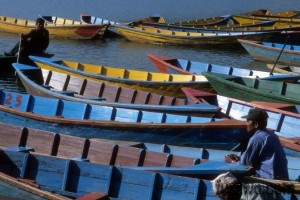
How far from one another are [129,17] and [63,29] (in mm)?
10934

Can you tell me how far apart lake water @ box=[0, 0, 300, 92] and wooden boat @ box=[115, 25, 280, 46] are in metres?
0.33

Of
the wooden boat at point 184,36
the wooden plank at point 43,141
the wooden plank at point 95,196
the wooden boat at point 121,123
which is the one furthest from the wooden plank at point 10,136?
the wooden boat at point 184,36

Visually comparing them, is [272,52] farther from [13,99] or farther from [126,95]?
[13,99]

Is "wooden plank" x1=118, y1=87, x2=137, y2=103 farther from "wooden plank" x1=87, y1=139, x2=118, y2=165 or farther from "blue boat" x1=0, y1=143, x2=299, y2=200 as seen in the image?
"blue boat" x1=0, y1=143, x2=299, y2=200

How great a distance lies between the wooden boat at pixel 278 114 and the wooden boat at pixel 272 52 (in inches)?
365

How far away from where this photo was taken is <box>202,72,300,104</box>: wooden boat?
14.6m

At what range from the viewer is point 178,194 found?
7.89 m

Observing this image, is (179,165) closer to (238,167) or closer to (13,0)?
(238,167)

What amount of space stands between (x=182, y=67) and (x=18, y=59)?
5.23 m

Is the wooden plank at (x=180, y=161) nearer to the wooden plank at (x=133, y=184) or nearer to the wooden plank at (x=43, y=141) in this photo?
the wooden plank at (x=133, y=184)

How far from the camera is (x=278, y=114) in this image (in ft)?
39.7

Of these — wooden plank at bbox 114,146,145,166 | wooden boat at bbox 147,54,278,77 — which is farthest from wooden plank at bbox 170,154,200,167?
wooden boat at bbox 147,54,278,77

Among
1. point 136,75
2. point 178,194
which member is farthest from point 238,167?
point 136,75

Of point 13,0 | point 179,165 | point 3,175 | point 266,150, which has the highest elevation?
point 13,0
